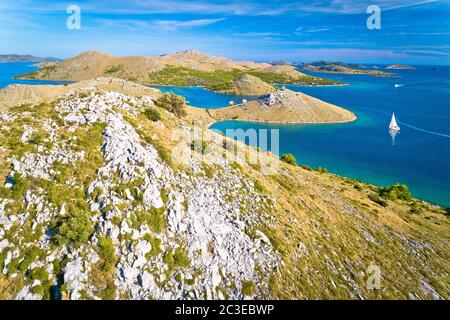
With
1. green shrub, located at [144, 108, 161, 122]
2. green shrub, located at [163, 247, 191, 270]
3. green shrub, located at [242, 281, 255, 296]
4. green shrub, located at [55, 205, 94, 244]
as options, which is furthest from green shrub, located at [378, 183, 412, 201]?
green shrub, located at [55, 205, 94, 244]

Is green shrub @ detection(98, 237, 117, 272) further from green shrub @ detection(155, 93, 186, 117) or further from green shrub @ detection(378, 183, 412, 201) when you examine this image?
green shrub @ detection(378, 183, 412, 201)

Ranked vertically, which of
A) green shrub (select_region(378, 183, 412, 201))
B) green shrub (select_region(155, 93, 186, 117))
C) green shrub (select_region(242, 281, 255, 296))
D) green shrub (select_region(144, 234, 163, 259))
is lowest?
green shrub (select_region(378, 183, 412, 201))

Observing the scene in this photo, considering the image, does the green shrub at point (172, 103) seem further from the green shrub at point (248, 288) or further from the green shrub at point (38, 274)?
the green shrub at point (38, 274)

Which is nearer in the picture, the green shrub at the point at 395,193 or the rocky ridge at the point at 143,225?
the rocky ridge at the point at 143,225

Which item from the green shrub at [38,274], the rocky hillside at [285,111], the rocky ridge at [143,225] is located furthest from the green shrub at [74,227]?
the rocky hillside at [285,111]

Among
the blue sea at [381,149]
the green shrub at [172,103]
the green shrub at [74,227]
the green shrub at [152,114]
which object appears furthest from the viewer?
the blue sea at [381,149]

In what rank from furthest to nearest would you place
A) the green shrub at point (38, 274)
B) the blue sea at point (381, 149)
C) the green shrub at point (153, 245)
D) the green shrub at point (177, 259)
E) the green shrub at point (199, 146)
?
the blue sea at point (381, 149) → the green shrub at point (199, 146) → the green shrub at point (177, 259) → the green shrub at point (153, 245) → the green shrub at point (38, 274)
